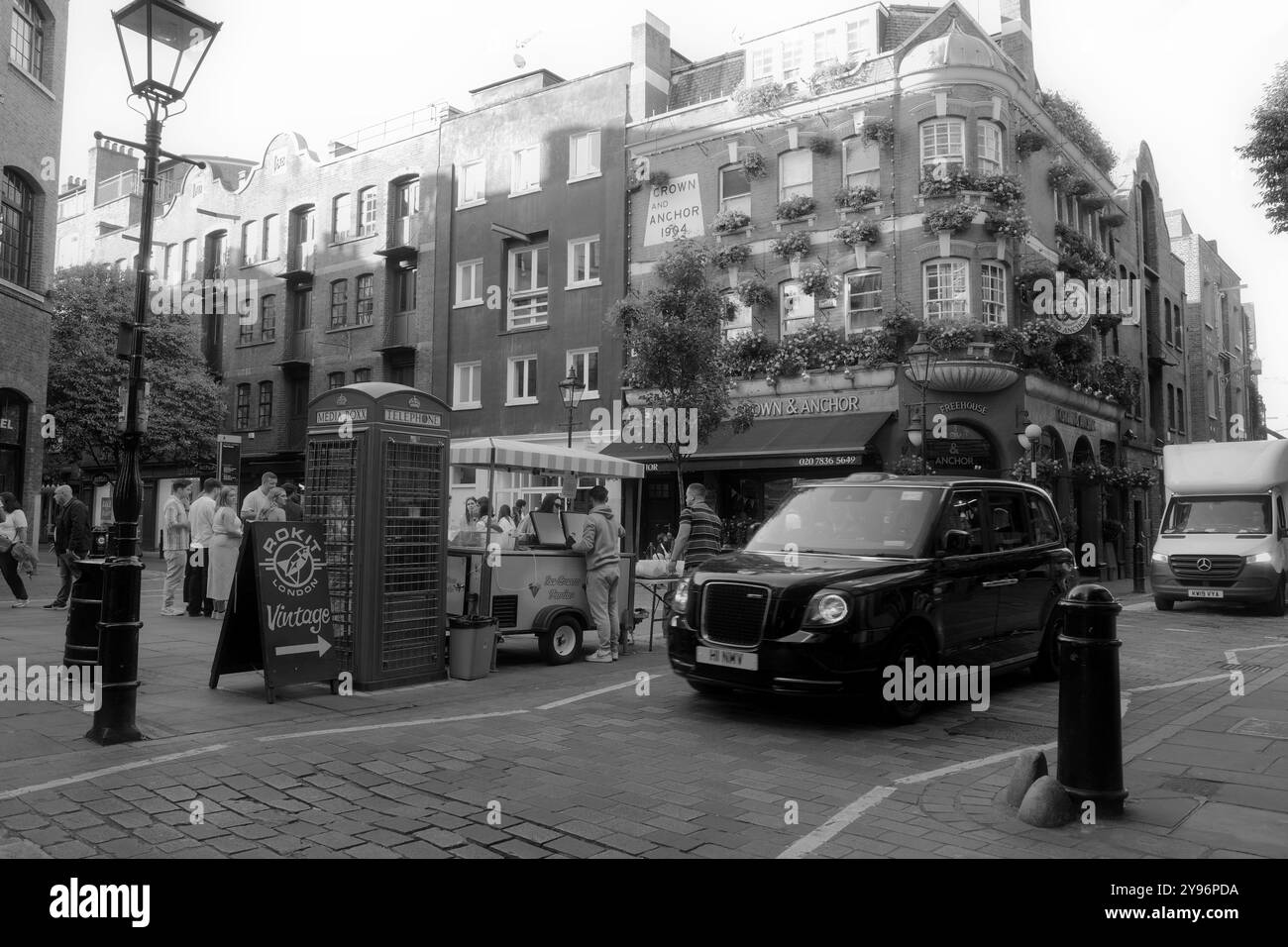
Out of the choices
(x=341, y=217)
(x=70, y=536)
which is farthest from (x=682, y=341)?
(x=341, y=217)

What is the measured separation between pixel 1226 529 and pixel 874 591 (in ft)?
44.9

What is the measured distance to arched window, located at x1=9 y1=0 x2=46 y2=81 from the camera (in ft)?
61.4

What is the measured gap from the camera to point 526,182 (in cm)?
3050

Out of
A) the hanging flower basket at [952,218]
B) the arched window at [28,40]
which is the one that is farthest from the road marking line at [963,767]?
the arched window at [28,40]

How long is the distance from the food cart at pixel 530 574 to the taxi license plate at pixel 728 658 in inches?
116

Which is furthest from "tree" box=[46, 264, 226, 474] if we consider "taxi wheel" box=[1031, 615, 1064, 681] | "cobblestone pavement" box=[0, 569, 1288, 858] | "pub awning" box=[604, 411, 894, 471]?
"taxi wheel" box=[1031, 615, 1064, 681]

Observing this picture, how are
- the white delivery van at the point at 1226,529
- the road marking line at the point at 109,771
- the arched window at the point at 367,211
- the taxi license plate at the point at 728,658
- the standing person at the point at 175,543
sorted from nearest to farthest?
1. the road marking line at the point at 109,771
2. the taxi license plate at the point at 728,658
3. the standing person at the point at 175,543
4. the white delivery van at the point at 1226,529
5. the arched window at the point at 367,211

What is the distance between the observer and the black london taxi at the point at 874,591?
6863 mm

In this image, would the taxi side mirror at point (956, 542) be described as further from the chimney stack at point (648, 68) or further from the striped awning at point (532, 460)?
the chimney stack at point (648, 68)

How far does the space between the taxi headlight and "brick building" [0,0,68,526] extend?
59.3ft

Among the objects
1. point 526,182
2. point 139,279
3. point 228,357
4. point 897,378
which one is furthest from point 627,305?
point 228,357

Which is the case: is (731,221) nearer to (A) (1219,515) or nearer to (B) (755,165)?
(B) (755,165)

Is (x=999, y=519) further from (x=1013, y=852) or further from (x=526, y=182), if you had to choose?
(x=526, y=182)
